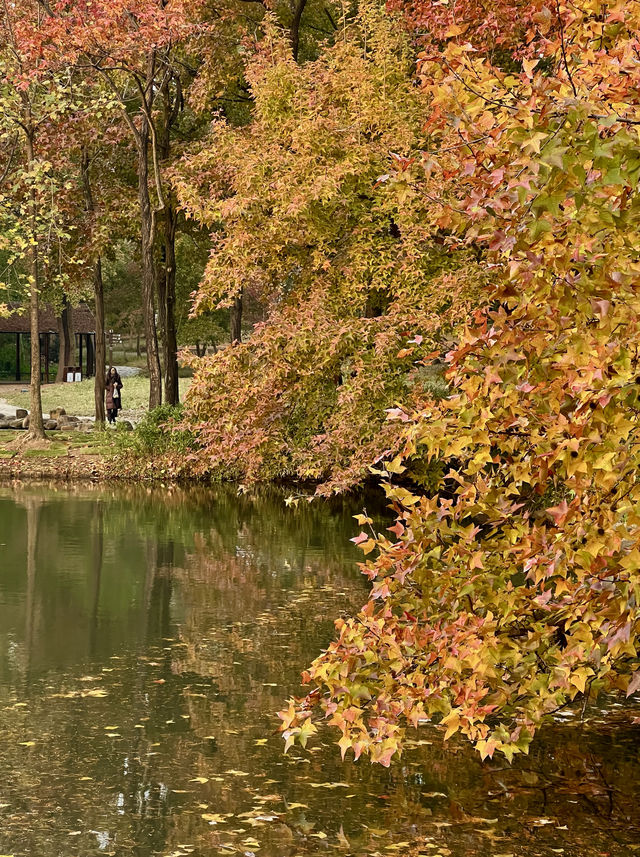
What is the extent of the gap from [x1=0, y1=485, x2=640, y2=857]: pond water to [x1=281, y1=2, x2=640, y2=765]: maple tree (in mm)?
689

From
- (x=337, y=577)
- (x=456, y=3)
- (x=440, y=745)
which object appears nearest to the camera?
(x=440, y=745)

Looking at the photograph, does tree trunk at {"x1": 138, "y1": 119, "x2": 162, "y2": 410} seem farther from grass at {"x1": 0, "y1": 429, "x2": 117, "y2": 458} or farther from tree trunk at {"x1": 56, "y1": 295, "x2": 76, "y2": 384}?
tree trunk at {"x1": 56, "y1": 295, "x2": 76, "y2": 384}

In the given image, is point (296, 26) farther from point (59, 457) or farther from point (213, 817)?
point (213, 817)

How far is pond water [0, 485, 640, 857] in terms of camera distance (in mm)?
7625

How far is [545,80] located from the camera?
5.95m

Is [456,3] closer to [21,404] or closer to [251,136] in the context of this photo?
[251,136]

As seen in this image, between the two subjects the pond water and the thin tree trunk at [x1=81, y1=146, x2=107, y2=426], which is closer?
the pond water

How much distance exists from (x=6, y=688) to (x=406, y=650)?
15.6ft

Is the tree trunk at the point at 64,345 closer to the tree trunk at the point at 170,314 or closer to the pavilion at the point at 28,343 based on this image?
the pavilion at the point at 28,343

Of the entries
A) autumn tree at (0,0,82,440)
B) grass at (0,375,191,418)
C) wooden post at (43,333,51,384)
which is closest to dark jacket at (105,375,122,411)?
autumn tree at (0,0,82,440)

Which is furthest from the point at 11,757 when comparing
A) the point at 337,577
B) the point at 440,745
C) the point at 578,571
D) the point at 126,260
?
the point at 126,260

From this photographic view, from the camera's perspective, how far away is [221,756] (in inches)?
364

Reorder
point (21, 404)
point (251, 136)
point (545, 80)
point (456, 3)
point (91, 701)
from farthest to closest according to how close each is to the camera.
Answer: point (21, 404) < point (251, 136) < point (456, 3) < point (91, 701) < point (545, 80)

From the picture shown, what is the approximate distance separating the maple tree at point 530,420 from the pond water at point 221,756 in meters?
0.69
